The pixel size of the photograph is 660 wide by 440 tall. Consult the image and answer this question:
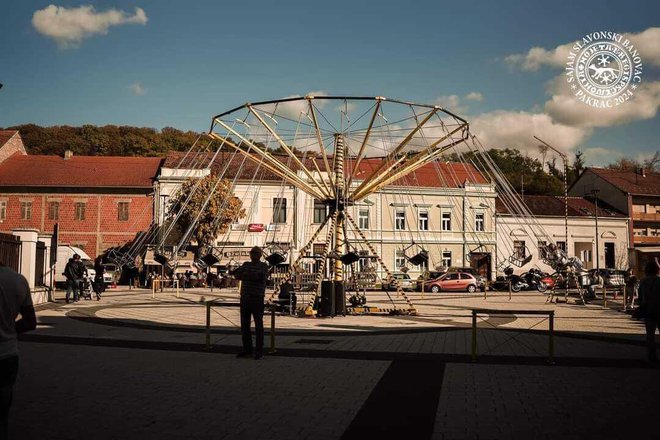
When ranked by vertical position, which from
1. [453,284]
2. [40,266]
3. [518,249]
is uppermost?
[518,249]

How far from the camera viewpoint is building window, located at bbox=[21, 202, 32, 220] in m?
50.9

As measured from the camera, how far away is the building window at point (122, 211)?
50.8m

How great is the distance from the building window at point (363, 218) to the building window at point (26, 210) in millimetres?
29063

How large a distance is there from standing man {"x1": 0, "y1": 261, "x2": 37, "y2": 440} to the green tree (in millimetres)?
40314

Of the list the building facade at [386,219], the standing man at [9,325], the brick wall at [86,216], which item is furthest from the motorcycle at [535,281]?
the standing man at [9,325]

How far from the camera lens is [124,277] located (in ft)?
162

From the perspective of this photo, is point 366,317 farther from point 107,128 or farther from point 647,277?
point 107,128

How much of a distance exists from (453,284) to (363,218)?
522 inches

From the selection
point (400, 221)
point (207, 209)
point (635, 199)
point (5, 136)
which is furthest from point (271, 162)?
point (635, 199)

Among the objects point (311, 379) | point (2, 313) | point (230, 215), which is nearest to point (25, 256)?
point (311, 379)

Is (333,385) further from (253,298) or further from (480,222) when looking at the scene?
(480,222)

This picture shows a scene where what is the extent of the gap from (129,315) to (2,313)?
14952mm

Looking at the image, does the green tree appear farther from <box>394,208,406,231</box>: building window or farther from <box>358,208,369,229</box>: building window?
<box>394,208,406,231</box>: building window

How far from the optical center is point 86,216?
51.0 metres
